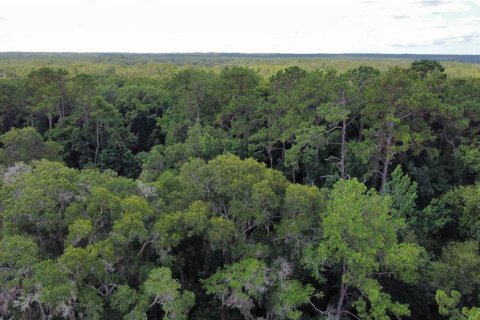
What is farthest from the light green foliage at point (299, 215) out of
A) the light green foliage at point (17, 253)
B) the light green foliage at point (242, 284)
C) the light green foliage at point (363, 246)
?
the light green foliage at point (17, 253)

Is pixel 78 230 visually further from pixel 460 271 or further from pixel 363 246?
pixel 460 271

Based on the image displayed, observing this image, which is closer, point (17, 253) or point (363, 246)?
point (17, 253)

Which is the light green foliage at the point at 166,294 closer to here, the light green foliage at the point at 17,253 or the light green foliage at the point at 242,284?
the light green foliage at the point at 242,284

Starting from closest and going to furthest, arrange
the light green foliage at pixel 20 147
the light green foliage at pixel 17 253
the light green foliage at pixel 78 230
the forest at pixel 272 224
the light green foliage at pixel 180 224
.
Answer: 1. the light green foliage at pixel 17 253
2. the forest at pixel 272 224
3. the light green foliage at pixel 78 230
4. the light green foliage at pixel 180 224
5. the light green foliage at pixel 20 147

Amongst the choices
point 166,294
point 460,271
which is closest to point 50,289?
point 166,294

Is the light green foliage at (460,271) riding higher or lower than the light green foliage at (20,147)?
lower

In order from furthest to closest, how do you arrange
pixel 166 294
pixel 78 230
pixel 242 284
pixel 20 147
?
pixel 20 147, pixel 242 284, pixel 78 230, pixel 166 294

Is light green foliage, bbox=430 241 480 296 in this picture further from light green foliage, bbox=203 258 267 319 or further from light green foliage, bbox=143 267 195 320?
light green foliage, bbox=143 267 195 320

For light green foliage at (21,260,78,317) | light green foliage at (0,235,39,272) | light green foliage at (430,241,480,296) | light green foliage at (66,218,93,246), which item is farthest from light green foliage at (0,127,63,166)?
light green foliage at (430,241,480,296)
